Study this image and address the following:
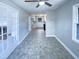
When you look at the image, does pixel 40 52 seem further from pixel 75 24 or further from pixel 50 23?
pixel 50 23

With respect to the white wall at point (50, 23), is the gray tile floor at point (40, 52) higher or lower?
lower

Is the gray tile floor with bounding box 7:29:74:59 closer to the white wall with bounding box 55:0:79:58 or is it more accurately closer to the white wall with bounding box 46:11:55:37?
the white wall with bounding box 55:0:79:58

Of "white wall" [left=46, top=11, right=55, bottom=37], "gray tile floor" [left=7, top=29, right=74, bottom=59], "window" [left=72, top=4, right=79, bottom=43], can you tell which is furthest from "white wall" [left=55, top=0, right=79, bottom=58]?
"white wall" [left=46, top=11, right=55, bottom=37]

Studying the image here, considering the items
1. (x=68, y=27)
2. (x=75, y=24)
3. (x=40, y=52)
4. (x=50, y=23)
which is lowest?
(x=40, y=52)

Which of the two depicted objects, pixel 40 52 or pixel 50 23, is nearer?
pixel 40 52

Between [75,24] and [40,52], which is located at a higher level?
[75,24]

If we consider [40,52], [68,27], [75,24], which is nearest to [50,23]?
[68,27]

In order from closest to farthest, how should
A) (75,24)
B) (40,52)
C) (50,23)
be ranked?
1. (75,24)
2. (40,52)
3. (50,23)

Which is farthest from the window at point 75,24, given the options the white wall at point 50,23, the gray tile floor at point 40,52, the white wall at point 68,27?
the white wall at point 50,23

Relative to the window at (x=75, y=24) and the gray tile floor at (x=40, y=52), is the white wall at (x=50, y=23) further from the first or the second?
the window at (x=75, y=24)

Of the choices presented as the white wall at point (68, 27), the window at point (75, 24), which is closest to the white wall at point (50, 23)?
the white wall at point (68, 27)

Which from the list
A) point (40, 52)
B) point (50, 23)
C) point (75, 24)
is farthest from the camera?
point (50, 23)

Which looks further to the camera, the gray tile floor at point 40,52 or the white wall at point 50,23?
the white wall at point 50,23

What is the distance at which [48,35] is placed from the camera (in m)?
9.79
